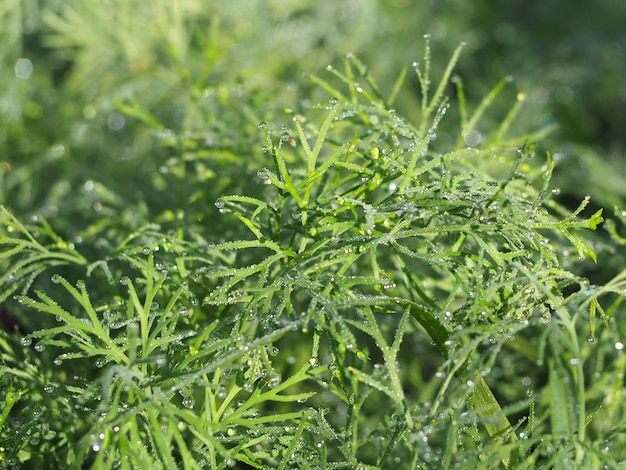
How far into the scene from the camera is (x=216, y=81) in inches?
29.8

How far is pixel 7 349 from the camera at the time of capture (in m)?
0.40

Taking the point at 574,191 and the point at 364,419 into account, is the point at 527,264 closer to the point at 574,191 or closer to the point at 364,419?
the point at 364,419

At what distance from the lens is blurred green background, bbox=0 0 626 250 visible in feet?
1.89

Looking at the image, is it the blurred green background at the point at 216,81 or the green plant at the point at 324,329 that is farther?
the blurred green background at the point at 216,81

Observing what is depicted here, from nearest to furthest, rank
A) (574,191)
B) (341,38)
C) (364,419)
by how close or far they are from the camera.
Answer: (364,419), (574,191), (341,38)

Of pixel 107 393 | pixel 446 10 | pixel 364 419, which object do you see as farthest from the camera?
pixel 446 10

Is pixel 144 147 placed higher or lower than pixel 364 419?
higher

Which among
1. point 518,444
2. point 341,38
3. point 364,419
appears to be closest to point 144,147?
point 341,38

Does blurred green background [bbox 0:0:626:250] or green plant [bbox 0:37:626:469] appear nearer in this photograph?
green plant [bbox 0:37:626:469]

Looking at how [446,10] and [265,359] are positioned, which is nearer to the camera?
[265,359]

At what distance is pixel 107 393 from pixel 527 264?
0.74 feet

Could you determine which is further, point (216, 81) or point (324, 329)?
point (216, 81)

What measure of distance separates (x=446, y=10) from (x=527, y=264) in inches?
26.5

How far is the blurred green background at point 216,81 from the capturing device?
1.89 ft
